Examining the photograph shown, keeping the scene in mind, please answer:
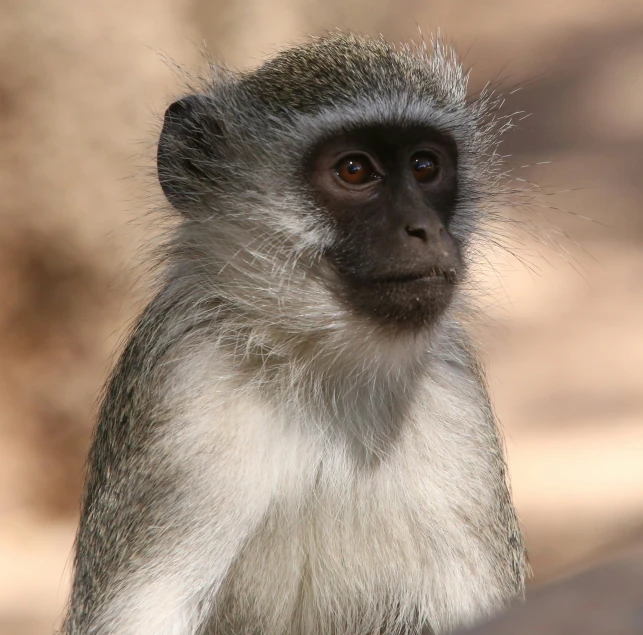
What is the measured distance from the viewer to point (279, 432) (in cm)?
266

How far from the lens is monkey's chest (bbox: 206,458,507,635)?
8.74 ft

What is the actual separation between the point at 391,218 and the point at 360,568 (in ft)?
3.12

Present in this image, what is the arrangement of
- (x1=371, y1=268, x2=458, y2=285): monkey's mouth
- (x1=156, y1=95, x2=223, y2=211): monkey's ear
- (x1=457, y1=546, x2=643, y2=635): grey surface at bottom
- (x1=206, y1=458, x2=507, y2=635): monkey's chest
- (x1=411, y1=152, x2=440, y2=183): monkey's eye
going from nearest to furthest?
(x1=457, y1=546, x2=643, y2=635): grey surface at bottom < (x1=371, y1=268, x2=458, y2=285): monkey's mouth < (x1=206, y1=458, x2=507, y2=635): monkey's chest < (x1=411, y1=152, x2=440, y2=183): monkey's eye < (x1=156, y1=95, x2=223, y2=211): monkey's ear

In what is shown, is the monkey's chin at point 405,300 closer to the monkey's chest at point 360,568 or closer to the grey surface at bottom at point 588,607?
the monkey's chest at point 360,568

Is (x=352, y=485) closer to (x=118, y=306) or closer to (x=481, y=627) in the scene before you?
(x=481, y=627)

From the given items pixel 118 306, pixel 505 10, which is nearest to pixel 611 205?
pixel 505 10

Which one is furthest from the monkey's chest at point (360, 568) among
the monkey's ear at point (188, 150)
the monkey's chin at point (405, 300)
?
the monkey's ear at point (188, 150)

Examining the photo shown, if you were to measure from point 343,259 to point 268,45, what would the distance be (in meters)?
3.47

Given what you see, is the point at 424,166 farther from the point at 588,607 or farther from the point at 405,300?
the point at 588,607

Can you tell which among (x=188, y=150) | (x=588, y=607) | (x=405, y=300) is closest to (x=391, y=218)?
(x=405, y=300)

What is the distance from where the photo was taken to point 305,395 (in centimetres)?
274

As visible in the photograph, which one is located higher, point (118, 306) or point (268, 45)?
point (268, 45)

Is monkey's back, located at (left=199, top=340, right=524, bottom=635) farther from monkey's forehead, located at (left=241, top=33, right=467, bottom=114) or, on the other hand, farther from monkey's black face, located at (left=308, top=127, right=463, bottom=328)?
monkey's forehead, located at (left=241, top=33, right=467, bottom=114)

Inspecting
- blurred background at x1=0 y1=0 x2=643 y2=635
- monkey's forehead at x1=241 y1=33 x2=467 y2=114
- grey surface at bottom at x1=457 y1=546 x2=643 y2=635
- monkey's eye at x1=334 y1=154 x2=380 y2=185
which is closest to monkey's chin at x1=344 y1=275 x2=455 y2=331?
monkey's eye at x1=334 y1=154 x2=380 y2=185
